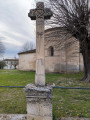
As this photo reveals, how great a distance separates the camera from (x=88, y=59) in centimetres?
970

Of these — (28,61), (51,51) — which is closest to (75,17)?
(51,51)

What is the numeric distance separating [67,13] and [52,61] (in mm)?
9400

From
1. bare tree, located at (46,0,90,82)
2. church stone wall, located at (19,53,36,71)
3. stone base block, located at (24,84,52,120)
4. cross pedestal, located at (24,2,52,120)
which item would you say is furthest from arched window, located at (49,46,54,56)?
stone base block, located at (24,84,52,120)

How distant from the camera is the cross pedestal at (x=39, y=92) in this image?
235 centimetres

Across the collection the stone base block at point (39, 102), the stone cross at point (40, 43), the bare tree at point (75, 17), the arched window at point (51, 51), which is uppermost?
the bare tree at point (75, 17)

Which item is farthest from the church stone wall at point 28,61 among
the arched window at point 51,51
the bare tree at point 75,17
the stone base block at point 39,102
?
the stone base block at point 39,102

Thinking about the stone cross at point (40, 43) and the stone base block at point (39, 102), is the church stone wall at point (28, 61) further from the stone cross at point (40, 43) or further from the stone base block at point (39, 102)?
the stone base block at point (39, 102)

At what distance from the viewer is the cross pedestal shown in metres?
2.35

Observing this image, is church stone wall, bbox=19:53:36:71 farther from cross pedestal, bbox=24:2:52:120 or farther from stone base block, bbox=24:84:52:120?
stone base block, bbox=24:84:52:120

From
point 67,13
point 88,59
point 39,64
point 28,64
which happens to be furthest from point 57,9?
point 28,64

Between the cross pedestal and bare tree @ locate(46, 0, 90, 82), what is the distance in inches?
251

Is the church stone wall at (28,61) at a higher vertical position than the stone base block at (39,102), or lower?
higher

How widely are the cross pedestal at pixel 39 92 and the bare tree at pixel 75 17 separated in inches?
251

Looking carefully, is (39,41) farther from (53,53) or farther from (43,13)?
(53,53)
